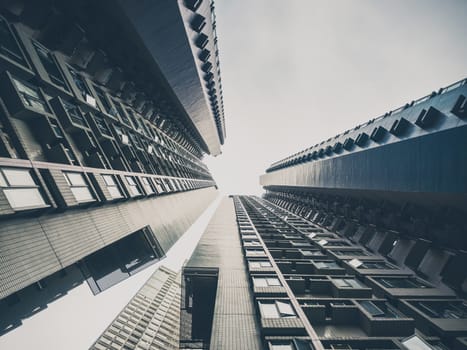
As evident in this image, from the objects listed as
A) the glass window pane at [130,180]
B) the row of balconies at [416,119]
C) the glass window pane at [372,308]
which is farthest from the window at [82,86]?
the row of balconies at [416,119]

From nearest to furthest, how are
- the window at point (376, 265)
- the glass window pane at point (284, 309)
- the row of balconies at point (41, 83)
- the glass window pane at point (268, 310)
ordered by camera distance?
the row of balconies at point (41, 83) < the glass window pane at point (268, 310) < the glass window pane at point (284, 309) < the window at point (376, 265)

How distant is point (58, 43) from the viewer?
53.4ft

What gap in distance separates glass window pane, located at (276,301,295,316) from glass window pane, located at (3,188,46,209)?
1493 centimetres

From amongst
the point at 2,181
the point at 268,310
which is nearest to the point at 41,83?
the point at 2,181

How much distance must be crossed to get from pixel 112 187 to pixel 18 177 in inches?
293

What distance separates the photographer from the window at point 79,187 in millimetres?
12742

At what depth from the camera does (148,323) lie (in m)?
101

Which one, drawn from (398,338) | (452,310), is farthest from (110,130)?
(452,310)

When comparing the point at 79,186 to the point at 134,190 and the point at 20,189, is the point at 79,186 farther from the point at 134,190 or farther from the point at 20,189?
the point at 134,190

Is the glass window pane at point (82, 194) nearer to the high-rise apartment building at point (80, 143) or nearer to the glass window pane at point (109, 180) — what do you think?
the high-rise apartment building at point (80, 143)

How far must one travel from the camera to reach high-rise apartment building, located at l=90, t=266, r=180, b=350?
87.1 m

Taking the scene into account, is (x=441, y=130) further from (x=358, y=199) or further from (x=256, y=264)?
(x=256, y=264)

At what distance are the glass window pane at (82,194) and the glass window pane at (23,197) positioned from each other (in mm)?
2362

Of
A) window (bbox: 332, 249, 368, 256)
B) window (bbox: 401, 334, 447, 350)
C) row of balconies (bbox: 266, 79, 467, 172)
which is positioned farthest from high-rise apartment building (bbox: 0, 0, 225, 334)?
row of balconies (bbox: 266, 79, 467, 172)
